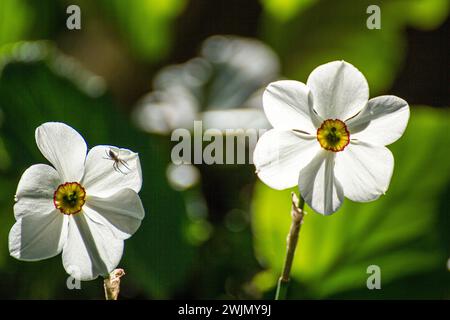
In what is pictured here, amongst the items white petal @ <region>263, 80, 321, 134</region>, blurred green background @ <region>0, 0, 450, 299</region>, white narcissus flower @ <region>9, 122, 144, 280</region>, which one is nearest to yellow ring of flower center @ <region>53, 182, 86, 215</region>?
white narcissus flower @ <region>9, 122, 144, 280</region>

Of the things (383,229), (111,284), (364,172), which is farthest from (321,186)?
(383,229)

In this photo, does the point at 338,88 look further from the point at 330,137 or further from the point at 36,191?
the point at 36,191

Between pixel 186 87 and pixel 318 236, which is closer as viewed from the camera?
pixel 318 236

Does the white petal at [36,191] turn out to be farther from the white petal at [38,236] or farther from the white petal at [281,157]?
the white petal at [281,157]
